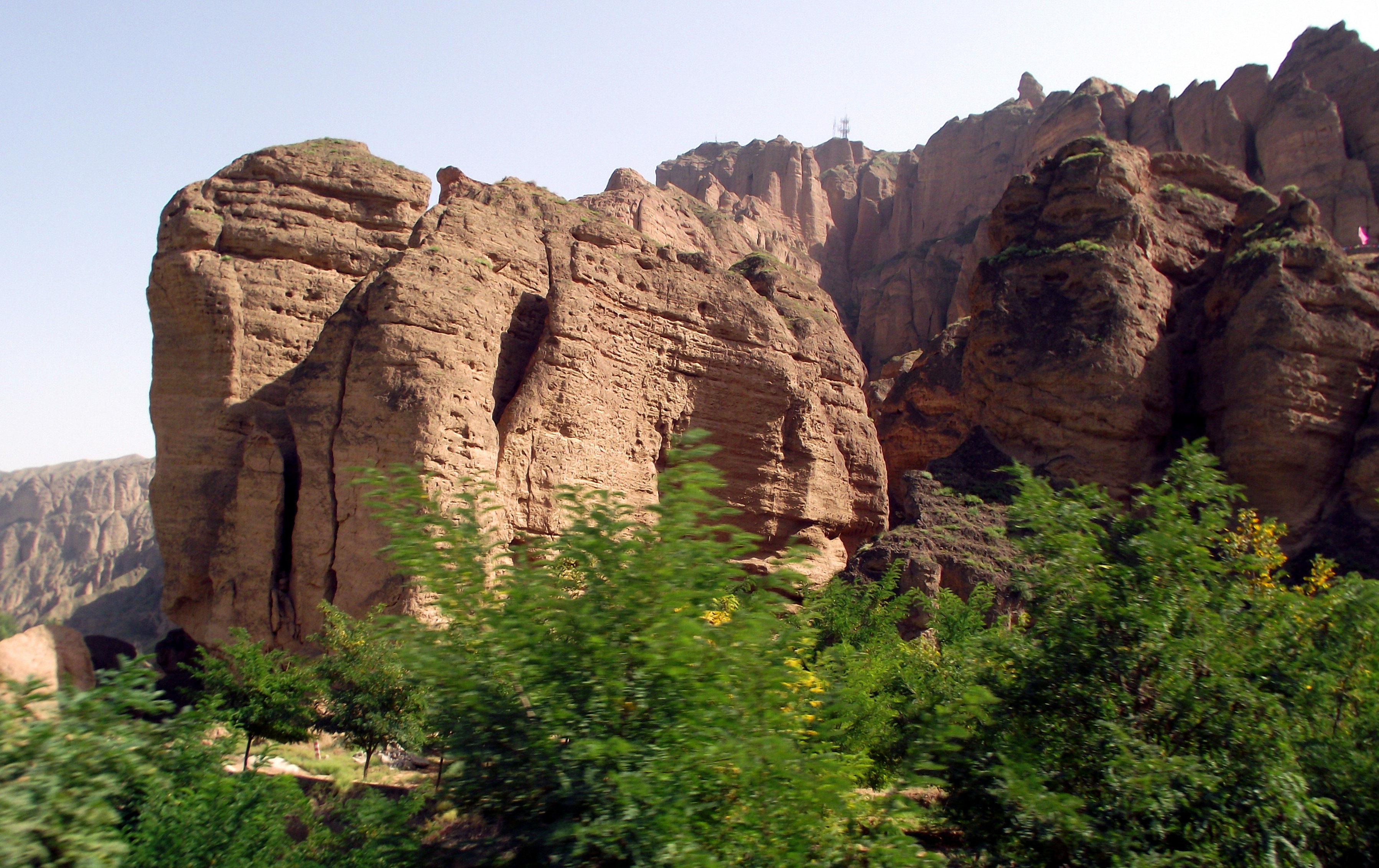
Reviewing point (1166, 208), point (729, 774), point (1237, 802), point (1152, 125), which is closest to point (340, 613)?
point (729, 774)

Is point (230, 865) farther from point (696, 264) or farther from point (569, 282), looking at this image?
point (696, 264)

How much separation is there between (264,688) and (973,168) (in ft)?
208

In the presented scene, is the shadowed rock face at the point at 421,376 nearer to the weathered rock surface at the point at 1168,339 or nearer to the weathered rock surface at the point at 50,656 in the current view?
the weathered rock surface at the point at 50,656

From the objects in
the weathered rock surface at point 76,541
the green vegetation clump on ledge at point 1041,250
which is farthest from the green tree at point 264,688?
the weathered rock surface at point 76,541

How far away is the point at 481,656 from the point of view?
15.8 feet

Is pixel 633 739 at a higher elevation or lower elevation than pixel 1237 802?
higher

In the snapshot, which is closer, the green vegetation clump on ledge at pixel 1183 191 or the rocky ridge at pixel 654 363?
the rocky ridge at pixel 654 363

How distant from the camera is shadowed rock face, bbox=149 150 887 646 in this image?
14.5m

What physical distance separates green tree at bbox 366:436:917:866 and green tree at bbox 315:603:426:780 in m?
8.78

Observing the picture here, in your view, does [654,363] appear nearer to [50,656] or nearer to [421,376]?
[421,376]

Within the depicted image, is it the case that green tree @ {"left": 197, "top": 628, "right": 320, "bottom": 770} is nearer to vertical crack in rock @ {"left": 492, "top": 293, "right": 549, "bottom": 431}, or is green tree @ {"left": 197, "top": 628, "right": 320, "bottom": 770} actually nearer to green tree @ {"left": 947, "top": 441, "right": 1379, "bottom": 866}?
vertical crack in rock @ {"left": 492, "top": 293, "right": 549, "bottom": 431}

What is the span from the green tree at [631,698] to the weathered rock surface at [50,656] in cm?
1204

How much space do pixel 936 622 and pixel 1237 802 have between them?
27.8 feet

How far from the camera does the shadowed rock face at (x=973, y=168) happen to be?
39.8 metres
